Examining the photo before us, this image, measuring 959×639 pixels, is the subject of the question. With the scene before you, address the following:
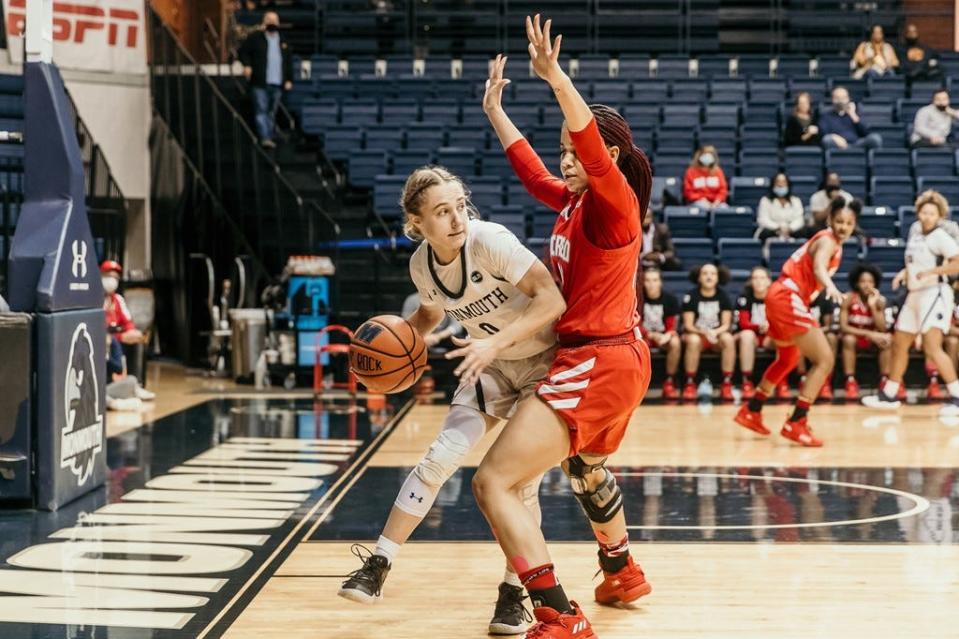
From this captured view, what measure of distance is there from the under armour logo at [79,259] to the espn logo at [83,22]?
31.6 ft

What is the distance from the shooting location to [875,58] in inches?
685

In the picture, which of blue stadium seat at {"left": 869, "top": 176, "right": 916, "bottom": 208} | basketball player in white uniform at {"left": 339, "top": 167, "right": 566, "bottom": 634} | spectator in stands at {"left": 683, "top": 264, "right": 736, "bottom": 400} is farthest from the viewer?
blue stadium seat at {"left": 869, "top": 176, "right": 916, "bottom": 208}

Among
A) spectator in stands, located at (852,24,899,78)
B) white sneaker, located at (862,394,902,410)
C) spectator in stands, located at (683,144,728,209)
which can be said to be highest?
spectator in stands, located at (852,24,899,78)

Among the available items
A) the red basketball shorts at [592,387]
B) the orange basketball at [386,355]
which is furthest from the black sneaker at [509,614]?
the orange basketball at [386,355]

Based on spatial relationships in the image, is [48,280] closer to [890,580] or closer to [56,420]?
[56,420]

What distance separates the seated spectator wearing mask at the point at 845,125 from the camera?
15312 millimetres

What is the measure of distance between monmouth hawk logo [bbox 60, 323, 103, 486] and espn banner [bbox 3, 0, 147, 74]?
975 cm

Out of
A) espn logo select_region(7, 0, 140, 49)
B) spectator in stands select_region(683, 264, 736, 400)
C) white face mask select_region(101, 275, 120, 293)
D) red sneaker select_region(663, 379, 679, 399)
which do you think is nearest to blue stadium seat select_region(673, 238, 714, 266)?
spectator in stands select_region(683, 264, 736, 400)

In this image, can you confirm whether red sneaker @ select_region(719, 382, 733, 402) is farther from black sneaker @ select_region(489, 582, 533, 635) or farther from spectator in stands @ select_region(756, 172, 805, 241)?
black sneaker @ select_region(489, 582, 533, 635)

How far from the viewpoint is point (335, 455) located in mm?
8328

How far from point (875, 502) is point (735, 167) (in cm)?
892

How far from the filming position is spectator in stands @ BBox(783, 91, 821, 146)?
15164 millimetres

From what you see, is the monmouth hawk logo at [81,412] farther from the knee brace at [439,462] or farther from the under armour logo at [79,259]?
the knee brace at [439,462]

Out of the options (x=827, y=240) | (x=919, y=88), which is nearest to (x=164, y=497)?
(x=827, y=240)
